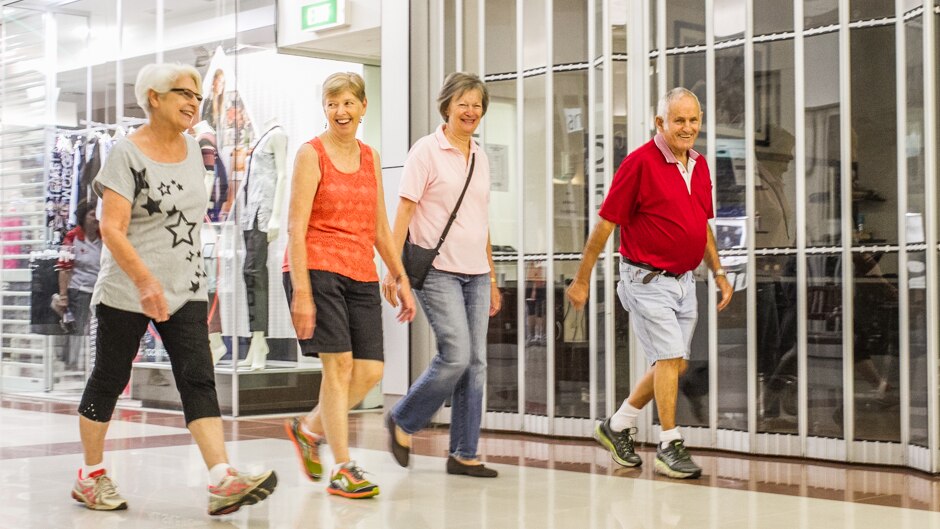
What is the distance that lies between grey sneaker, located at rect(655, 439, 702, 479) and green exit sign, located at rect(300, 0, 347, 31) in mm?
5218

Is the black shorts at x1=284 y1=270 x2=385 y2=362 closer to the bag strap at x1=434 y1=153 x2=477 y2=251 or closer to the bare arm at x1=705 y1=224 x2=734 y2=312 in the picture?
the bag strap at x1=434 y1=153 x2=477 y2=251

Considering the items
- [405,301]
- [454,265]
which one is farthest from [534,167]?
[405,301]

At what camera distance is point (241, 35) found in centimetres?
1007

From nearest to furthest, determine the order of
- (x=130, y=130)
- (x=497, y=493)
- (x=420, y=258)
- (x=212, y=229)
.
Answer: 1. (x=497, y=493)
2. (x=420, y=258)
3. (x=212, y=229)
4. (x=130, y=130)

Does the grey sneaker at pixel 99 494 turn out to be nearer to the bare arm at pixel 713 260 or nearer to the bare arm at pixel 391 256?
the bare arm at pixel 391 256

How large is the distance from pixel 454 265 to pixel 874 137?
8.09 ft

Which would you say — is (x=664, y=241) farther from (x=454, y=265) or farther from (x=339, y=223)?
(x=339, y=223)

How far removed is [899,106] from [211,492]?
409 centimetres

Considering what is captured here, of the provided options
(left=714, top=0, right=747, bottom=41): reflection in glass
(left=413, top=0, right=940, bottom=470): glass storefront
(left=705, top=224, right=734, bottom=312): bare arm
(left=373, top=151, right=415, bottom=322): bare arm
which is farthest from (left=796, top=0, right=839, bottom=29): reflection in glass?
(left=373, top=151, right=415, bottom=322): bare arm

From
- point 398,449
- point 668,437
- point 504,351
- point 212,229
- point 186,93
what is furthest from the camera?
point 212,229

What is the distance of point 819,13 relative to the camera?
21.9 ft

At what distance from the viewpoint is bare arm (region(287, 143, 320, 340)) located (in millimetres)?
5125

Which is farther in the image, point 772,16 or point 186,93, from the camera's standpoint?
point 772,16

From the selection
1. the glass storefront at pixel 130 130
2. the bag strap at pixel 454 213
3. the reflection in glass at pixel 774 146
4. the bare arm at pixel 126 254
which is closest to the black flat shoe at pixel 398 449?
the bag strap at pixel 454 213
